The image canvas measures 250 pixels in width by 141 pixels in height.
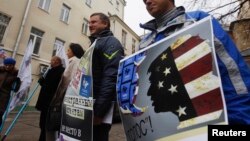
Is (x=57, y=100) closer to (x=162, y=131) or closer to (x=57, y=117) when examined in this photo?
(x=57, y=117)

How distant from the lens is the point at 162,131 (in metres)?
1.08

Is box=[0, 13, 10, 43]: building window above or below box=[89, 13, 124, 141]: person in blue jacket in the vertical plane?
above

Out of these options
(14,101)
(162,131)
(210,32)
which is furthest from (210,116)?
→ (14,101)

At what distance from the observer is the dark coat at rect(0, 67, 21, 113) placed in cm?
398

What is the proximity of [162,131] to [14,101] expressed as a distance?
3842 mm

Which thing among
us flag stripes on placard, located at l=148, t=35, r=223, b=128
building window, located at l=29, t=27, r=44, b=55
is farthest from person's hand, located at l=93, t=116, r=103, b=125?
building window, located at l=29, t=27, r=44, b=55

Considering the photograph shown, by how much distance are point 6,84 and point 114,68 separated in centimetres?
300

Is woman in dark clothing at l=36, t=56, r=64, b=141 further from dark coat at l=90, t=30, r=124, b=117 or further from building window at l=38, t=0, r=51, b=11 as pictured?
building window at l=38, t=0, r=51, b=11

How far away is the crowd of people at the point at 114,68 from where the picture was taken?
1007 mm

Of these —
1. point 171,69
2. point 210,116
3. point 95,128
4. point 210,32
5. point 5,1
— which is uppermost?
point 5,1

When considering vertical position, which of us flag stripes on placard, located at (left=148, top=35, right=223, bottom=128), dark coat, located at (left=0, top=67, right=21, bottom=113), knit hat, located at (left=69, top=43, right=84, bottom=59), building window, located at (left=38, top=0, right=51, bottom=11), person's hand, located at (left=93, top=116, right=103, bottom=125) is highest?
building window, located at (left=38, top=0, right=51, bottom=11)

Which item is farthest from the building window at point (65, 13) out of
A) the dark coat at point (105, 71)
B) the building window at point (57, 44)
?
the dark coat at point (105, 71)

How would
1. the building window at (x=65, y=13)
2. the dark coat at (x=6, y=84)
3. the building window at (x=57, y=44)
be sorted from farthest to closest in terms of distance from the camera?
the building window at (x=65, y=13)
the building window at (x=57, y=44)
the dark coat at (x=6, y=84)

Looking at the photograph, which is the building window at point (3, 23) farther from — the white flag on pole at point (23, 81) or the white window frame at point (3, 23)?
the white flag on pole at point (23, 81)
